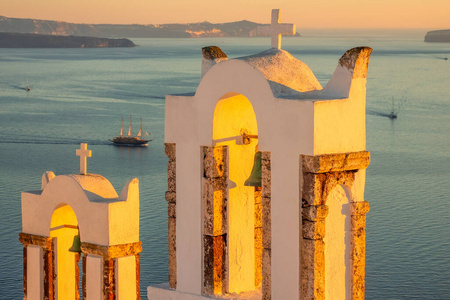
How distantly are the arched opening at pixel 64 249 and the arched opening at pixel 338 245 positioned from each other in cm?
371

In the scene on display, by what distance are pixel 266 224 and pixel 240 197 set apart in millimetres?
917

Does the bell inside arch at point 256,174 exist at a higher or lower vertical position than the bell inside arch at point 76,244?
higher

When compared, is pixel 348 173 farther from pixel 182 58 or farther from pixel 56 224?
pixel 182 58

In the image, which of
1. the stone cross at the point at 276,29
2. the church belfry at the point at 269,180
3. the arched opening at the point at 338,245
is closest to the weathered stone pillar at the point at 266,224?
the church belfry at the point at 269,180

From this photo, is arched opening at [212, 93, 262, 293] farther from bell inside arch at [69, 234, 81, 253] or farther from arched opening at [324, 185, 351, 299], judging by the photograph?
bell inside arch at [69, 234, 81, 253]

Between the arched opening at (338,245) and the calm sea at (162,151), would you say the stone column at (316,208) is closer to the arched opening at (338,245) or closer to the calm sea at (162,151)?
the arched opening at (338,245)

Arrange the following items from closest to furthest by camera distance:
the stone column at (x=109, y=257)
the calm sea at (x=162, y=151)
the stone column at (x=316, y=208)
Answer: the stone column at (x=316, y=208)
the stone column at (x=109, y=257)
the calm sea at (x=162, y=151)

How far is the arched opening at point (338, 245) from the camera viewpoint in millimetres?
10914

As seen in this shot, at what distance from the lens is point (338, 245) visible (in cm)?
1102

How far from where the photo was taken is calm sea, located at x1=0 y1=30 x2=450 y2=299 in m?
52.3

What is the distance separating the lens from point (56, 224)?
43.1 ft

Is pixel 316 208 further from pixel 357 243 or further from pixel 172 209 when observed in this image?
pixel 172 209

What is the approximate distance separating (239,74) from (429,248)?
4699 cm

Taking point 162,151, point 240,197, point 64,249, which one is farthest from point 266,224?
point 162,151
